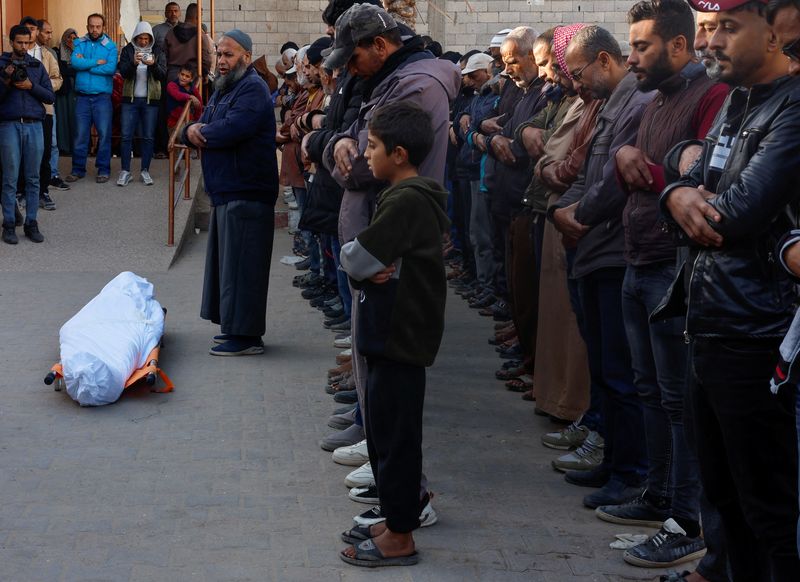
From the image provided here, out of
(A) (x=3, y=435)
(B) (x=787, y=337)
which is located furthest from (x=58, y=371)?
(B) (x=787, y=337)

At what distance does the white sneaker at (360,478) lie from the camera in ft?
17.1

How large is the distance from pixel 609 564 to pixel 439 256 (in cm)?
130

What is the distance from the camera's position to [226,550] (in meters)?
4.46

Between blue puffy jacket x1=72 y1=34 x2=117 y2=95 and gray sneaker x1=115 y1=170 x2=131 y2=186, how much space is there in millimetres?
1016

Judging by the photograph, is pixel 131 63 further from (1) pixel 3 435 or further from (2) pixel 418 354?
(2) pixel 418 354

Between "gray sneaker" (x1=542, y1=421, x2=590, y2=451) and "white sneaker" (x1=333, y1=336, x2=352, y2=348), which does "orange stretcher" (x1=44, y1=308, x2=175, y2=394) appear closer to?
"white sneaker" (x1=333, y1=336, x2=352, y2=348)

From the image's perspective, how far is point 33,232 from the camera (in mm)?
11961

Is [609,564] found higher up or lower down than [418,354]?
lower down

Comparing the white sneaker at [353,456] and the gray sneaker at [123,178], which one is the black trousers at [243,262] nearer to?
the white sneaker at [353,456]

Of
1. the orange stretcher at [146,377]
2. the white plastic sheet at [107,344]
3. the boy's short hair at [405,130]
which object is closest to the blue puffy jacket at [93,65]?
the white plastic sheet at [107,344]

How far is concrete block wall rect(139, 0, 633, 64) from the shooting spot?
82.4ft

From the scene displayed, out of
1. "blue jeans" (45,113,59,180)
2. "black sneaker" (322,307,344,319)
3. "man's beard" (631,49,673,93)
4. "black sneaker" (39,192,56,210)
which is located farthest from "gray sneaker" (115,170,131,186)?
"man's beard" (631,49,673,93)

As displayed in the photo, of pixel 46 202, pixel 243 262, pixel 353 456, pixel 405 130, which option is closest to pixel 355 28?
pixel 405 130

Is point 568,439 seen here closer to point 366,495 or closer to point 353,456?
point 353,456
